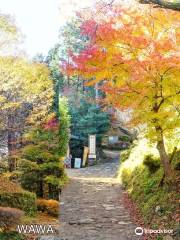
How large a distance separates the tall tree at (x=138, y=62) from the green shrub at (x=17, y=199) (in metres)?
4.03

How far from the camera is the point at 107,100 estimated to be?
11.8m

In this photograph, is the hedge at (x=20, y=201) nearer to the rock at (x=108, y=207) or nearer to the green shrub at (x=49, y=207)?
the green shrub at (x=49, y=207)

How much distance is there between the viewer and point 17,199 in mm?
12594

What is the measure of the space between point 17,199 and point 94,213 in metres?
2.47

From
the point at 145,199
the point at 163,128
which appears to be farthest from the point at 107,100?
the point at 145,199

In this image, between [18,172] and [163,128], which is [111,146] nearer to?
[18,172]

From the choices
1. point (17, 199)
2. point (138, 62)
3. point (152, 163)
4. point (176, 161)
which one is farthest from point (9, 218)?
point (152, 163)

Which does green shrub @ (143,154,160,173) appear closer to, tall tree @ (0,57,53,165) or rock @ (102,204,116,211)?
rock @ (102,204,116,211)

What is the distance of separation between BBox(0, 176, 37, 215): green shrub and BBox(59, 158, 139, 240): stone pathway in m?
1.04

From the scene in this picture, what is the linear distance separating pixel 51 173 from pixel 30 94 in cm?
311

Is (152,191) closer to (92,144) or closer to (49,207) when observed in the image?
(49,207)

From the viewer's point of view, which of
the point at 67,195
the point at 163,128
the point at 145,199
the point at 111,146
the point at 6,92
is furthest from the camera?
the point at 111,146

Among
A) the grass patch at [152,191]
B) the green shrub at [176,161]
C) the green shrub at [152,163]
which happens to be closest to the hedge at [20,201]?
the grass patch at [152,191]

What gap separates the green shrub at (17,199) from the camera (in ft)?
40.5
